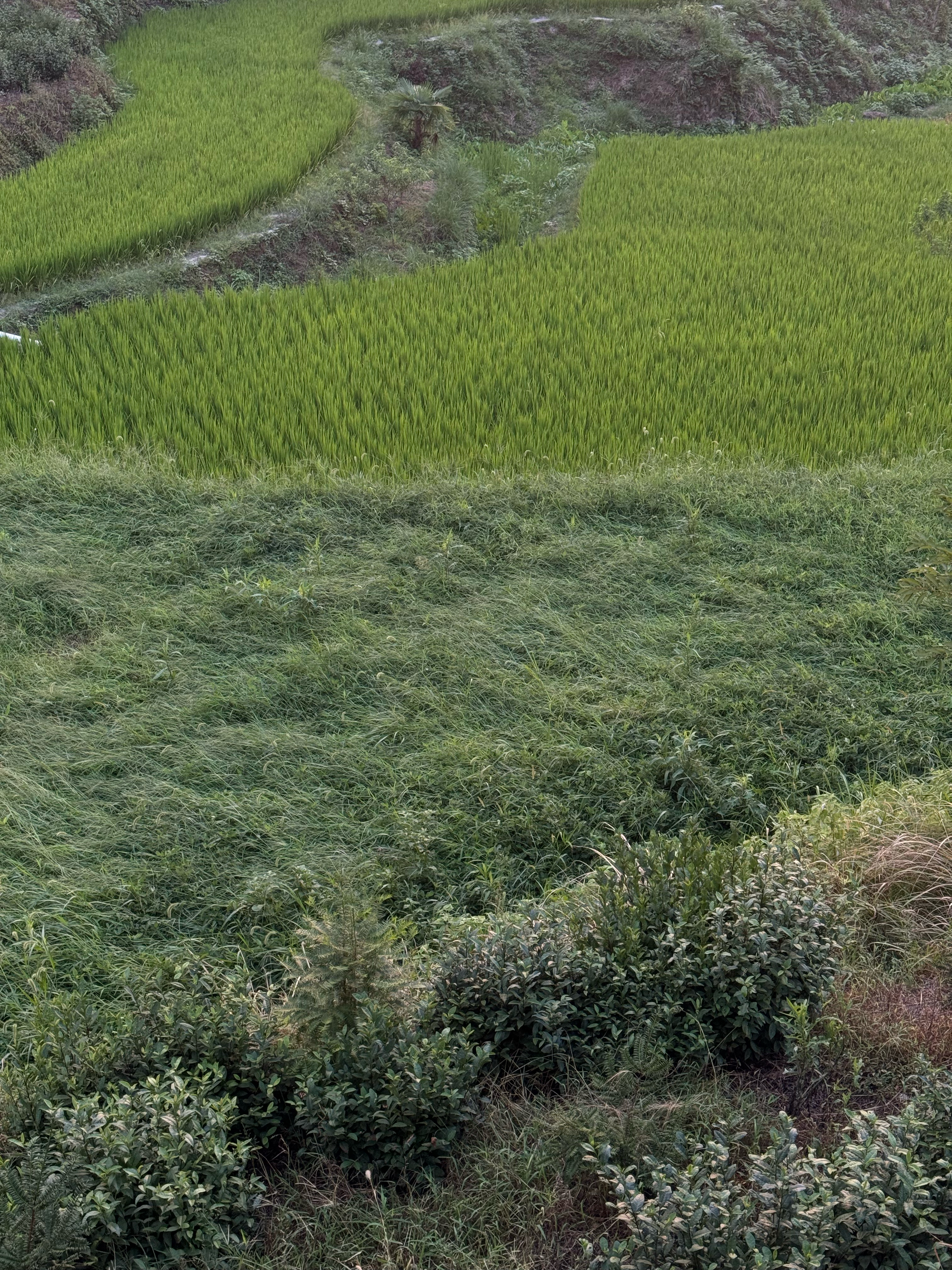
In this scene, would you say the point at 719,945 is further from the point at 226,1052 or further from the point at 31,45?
the point at 31,45

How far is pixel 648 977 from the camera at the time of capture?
2.46 meters

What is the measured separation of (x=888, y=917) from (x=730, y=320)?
4776 millimetres

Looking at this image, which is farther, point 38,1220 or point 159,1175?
point 159,1175

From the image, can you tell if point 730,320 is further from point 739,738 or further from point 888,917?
point 888,917

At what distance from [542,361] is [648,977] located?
4362mm

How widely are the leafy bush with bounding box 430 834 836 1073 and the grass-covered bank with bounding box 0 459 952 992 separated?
1.53 ft

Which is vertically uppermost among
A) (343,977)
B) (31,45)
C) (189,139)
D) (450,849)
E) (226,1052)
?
(31,45)

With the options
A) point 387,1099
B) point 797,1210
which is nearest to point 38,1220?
point 387,1099

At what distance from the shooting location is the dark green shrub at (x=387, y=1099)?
2.14m

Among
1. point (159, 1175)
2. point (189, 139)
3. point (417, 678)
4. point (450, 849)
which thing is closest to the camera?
point (159, 1175)

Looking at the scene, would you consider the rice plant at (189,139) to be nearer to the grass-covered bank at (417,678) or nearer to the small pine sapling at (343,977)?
the grass-covered bank at (417,678)

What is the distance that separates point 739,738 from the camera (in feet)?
11.4

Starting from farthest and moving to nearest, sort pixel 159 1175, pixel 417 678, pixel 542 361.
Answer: pixel 542 361 → pixel 417 678 → pixel 159 1175

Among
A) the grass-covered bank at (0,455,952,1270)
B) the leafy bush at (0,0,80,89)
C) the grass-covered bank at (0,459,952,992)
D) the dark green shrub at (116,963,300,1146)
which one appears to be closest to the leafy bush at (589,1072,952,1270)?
the grass-covered bank at (0,455,952,1270)
